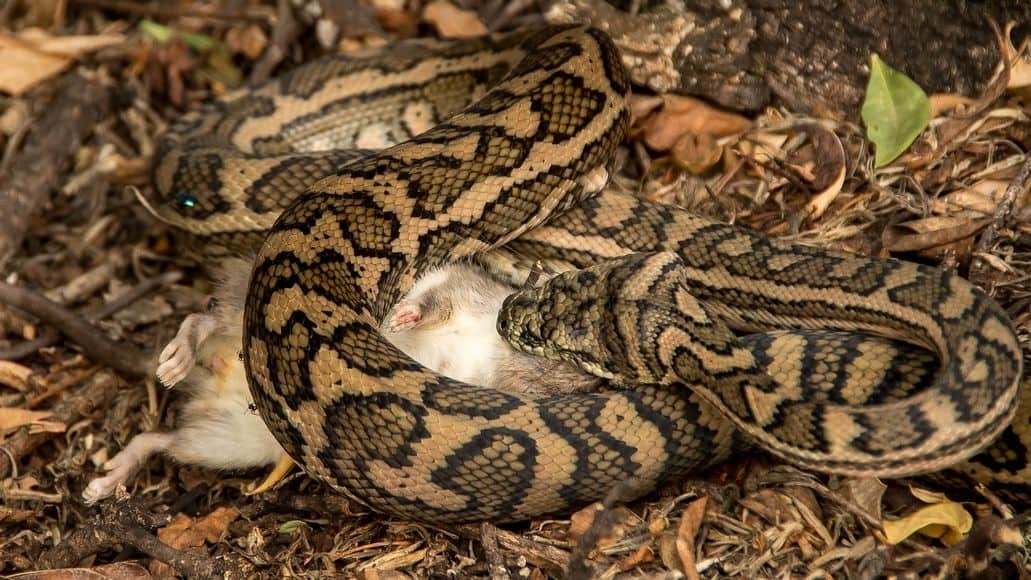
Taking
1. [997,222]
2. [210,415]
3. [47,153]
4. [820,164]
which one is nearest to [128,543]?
[210,415]

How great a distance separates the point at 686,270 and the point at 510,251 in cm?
86

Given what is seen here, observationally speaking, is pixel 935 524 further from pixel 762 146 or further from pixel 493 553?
pixel 762 146

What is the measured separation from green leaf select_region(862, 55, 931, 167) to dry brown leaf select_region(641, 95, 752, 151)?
2.42ft

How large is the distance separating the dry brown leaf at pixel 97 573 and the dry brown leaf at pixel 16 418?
2.74ft

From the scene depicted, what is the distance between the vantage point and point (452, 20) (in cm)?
577

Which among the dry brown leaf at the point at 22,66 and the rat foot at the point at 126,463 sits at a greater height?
the dry brown leaf at the point at 22,66

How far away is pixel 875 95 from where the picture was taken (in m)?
4.19

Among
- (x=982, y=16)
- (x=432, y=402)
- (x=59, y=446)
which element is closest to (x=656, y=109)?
(x=982, y=16)

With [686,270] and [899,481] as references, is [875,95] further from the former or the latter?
[899,481]

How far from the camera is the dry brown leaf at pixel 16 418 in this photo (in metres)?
4.22

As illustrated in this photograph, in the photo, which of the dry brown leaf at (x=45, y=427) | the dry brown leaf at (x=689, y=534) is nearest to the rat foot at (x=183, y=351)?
the dry brown leaf at (x=45, y=427)

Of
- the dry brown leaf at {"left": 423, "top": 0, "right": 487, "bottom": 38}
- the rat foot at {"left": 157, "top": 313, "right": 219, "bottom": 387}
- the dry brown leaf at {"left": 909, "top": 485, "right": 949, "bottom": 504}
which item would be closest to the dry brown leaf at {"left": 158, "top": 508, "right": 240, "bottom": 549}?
the rat foot at {"left": 157, "top": 313, "right": 219, "bottom": 387}

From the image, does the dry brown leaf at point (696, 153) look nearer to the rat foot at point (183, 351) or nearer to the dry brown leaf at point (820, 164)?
the dry brown leaf at point (820, 164)

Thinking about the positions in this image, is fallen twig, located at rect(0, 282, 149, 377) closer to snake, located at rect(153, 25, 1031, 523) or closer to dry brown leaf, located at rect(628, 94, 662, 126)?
snake, located at rect(153, 25, 1031, 523)
